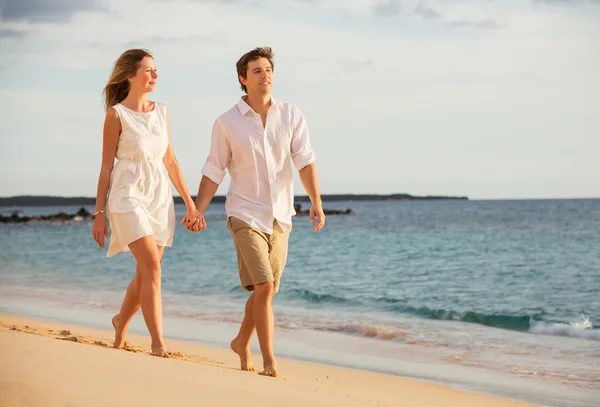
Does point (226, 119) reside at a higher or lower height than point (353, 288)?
higher

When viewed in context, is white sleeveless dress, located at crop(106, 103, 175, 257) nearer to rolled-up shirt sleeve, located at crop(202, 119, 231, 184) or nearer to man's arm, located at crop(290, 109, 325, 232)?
rolled-up shirt sleeve, located at crop(202, 119, 231, 184)

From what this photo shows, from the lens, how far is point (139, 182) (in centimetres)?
507

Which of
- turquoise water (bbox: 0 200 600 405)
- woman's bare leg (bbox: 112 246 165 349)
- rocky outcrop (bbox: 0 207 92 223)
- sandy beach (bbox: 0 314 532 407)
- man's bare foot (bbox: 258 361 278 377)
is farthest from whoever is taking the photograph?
rocky outcrop (bbox: 0 207 92 223)

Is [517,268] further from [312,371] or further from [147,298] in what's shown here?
[147,298]

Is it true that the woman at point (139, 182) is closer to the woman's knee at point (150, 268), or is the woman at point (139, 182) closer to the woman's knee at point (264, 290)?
the woman's knee at point (150, 268)

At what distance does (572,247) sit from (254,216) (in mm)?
25140

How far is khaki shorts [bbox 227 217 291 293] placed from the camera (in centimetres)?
500

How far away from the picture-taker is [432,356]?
8.41 m

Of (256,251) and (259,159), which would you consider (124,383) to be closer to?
(256,251)

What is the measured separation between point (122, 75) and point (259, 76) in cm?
83

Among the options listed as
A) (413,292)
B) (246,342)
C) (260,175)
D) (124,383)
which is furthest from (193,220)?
(413,292)

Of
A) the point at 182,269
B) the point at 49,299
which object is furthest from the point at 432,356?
the point at 182,269

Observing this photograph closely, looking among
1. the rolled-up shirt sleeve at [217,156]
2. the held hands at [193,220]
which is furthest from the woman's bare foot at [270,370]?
the rolled-up shirt sleeve at [217,156]

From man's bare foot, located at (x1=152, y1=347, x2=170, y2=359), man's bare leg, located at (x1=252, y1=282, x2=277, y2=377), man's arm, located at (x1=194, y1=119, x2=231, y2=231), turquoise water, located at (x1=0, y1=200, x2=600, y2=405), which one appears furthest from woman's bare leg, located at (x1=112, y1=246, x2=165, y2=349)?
turquoise water, located at (x1=0, y1=200, x2=600, y2=405)
